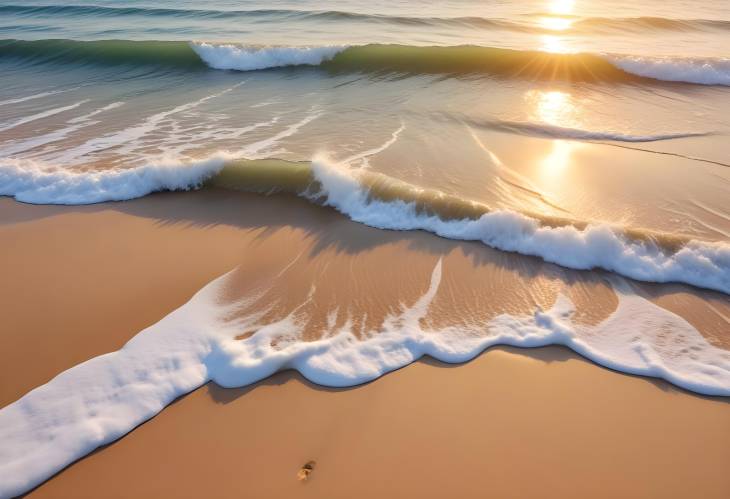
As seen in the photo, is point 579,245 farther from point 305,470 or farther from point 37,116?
point 37,116

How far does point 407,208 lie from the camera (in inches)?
162

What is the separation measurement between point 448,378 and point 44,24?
660 inches

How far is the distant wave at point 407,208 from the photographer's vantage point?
11.0 ft

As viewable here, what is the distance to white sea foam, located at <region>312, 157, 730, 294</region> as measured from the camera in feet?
10.8

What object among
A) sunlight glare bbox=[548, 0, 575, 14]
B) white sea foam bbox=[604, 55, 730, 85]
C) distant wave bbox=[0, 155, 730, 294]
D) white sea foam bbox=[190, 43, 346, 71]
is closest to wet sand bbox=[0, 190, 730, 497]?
distant wave bbox=[0, 155, 730, 294]

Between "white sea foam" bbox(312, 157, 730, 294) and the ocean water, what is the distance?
15mm

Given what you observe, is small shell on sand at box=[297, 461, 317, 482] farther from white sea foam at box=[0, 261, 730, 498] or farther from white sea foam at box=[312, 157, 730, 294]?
white sea foam at box=[312, 157, 730, 294]

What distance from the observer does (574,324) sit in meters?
2.90

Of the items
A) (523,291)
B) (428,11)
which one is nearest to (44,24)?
(428,11)

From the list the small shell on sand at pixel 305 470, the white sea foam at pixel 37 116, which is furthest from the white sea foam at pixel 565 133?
the white sea foam at pixel 37 116

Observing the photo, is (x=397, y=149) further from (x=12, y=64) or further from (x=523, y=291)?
(x=12, y=64)

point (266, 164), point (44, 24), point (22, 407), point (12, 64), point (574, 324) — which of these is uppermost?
point (44, 24)

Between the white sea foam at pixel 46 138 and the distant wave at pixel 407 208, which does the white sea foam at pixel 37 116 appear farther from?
the distant wave at pixel 407 208

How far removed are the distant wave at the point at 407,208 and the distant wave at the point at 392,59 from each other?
502 centimetres
